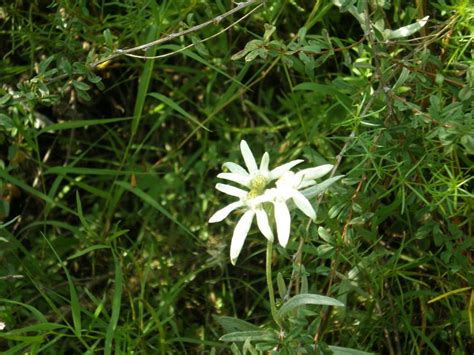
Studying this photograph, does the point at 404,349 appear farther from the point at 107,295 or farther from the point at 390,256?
the point at 107,295

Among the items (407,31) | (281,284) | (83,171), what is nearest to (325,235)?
(281,284)

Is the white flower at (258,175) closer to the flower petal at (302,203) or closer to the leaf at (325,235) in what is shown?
the flower petal at (302,203)

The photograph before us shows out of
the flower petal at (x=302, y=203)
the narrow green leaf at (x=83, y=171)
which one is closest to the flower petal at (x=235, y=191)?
the flower petal at (x=302, y=203)

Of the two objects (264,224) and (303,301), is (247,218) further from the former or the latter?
(303,301)

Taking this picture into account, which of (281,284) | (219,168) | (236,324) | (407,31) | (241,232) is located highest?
(407,31)

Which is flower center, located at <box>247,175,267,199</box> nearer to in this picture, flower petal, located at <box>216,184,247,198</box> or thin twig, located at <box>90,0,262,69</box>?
flower petal, located at <box>216,184,247,198</box>

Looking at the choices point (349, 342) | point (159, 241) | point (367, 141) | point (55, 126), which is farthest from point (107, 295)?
point (367, 141)

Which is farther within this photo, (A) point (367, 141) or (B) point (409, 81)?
(B) point (409, 81)
